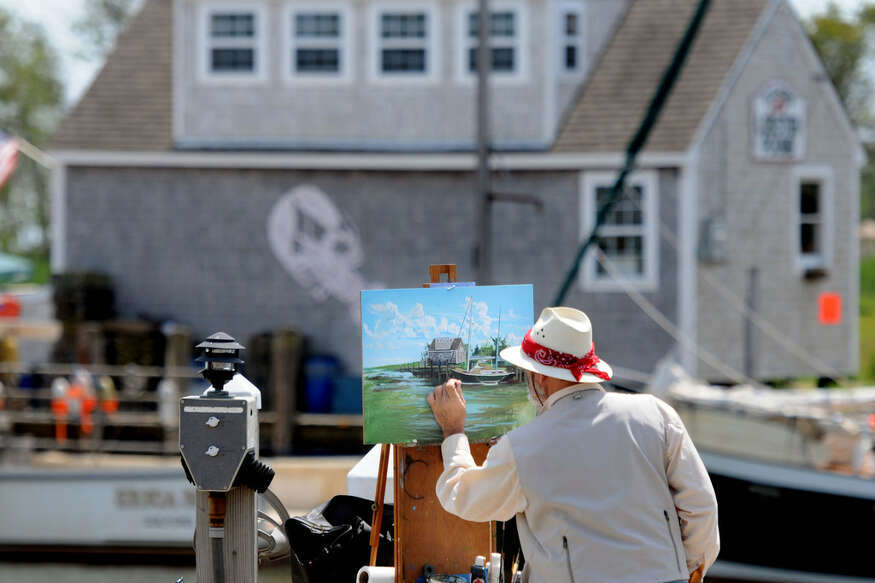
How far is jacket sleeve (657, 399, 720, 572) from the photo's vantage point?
2.98 meters

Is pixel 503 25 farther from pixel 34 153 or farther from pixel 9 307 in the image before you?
pixel 9 307

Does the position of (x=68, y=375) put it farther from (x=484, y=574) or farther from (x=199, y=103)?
(x=484, y=574)

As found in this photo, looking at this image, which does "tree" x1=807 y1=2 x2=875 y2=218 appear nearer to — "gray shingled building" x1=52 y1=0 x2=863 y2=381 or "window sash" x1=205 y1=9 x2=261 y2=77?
"gray shingled building" x1=52 y1=0 x2=863 y2=381

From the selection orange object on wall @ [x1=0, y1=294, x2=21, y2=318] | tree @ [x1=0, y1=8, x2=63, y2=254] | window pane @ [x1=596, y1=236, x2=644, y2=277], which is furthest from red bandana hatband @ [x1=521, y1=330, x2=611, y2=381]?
tree @ [x1=0, y1=8, x2=63, y2=254]

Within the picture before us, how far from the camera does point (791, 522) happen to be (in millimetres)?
9820

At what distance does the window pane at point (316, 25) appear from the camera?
15297 mm

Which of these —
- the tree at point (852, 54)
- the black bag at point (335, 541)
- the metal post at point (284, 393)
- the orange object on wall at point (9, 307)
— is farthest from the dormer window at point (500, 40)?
the tree at point (852, 54)

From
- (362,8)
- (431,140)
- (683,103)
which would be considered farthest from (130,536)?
(683,103)

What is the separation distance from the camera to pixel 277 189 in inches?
606

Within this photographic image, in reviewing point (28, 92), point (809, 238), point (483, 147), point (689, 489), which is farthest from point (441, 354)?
point (28, 92)

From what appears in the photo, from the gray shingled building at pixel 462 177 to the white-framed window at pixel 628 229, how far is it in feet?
0.11

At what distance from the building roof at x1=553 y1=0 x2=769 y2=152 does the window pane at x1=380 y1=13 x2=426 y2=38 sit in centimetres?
257

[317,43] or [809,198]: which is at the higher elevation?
[317,43]

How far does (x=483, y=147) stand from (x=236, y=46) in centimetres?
482
